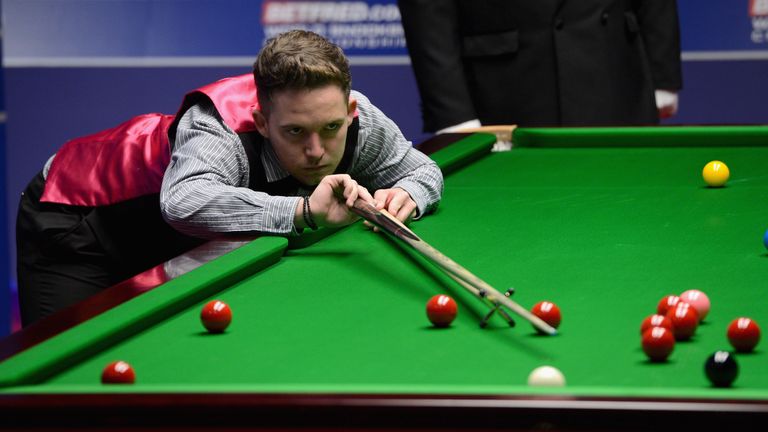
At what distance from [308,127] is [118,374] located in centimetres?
104

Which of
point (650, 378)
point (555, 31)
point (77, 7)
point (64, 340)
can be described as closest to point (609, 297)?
point (650, 378)

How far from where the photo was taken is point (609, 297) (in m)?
1.80

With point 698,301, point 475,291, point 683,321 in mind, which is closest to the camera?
point 683,321

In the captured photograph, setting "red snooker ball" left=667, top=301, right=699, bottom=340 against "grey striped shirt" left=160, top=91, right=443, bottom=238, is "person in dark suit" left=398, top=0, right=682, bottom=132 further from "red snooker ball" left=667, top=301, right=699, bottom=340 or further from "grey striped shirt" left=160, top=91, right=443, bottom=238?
"red snooker ball" left=667, top=301, right=699, bottom=340

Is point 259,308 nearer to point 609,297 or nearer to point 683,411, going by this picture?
point 609,297

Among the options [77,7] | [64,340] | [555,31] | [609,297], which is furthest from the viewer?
[77,7]

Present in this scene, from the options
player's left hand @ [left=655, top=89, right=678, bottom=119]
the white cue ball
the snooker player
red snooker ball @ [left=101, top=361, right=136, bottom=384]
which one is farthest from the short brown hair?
player's left hand @ [left=655, top=89, right=678, bottom=119]

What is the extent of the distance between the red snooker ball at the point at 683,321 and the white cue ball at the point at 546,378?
291mm

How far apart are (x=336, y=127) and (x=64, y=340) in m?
0.96

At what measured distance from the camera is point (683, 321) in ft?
5.03

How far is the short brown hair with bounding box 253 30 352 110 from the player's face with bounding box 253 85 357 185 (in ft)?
0.06

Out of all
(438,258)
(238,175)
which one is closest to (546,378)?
(438,258)

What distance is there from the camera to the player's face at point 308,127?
2305 millimetres

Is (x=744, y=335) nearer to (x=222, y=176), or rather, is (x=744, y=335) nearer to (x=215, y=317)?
(x=215, y=317)
